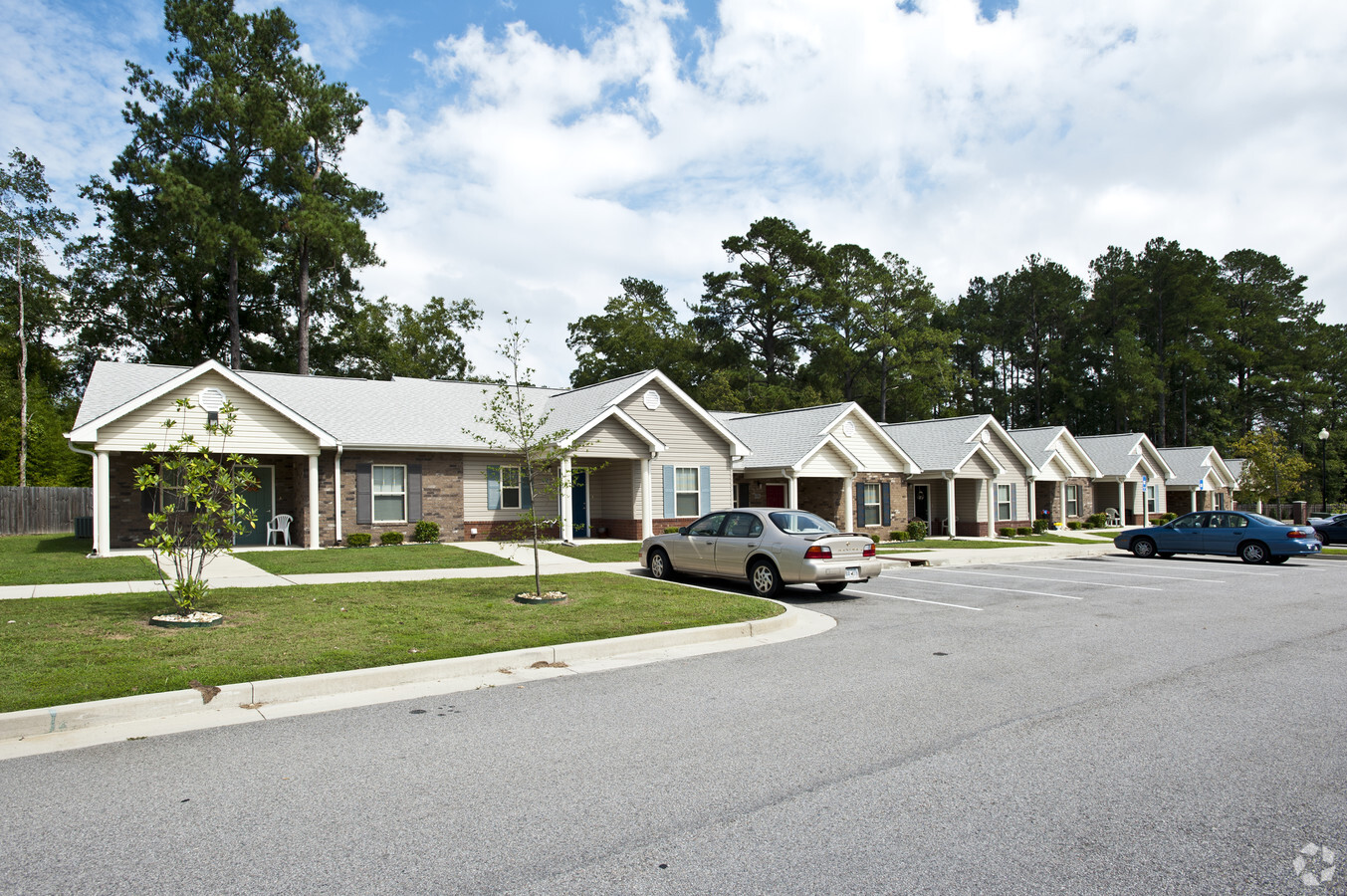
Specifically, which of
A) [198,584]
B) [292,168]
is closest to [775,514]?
[198,584]

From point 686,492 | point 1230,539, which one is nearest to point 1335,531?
point 1230,539

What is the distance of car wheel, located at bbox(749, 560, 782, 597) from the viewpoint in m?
13.8

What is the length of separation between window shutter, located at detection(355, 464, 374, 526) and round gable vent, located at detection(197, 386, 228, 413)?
152 inches

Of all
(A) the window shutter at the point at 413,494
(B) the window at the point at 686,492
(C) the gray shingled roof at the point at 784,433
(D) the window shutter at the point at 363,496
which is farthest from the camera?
(C) the gray shingled roof at the point at 784,433

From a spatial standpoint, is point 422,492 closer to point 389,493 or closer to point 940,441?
point 389,493

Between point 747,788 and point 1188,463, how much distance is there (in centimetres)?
5672

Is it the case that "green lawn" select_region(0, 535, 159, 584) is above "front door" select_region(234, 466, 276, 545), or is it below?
below

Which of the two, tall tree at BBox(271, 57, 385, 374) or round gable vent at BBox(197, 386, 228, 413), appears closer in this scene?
round gable vent at BBox(197, 386, 228, 413)

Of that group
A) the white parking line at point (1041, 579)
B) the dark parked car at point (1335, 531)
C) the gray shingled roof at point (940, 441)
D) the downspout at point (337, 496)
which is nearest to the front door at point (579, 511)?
the downspout at point (337, 496)

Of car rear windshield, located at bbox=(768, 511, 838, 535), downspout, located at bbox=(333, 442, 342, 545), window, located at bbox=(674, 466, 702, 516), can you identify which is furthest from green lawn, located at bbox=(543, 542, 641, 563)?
downspout, located at bbox=(333, 442, 342, 545)

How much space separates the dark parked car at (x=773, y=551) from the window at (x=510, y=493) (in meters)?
10.9

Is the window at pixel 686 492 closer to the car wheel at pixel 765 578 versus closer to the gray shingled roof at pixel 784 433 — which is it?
the gray shingled roof at pixel 784 433

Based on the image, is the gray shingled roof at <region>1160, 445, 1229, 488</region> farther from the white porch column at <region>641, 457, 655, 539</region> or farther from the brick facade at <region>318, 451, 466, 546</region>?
the brick facade at <region>318, 451, 466, 546</region>

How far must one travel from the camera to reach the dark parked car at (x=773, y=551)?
529 inches
